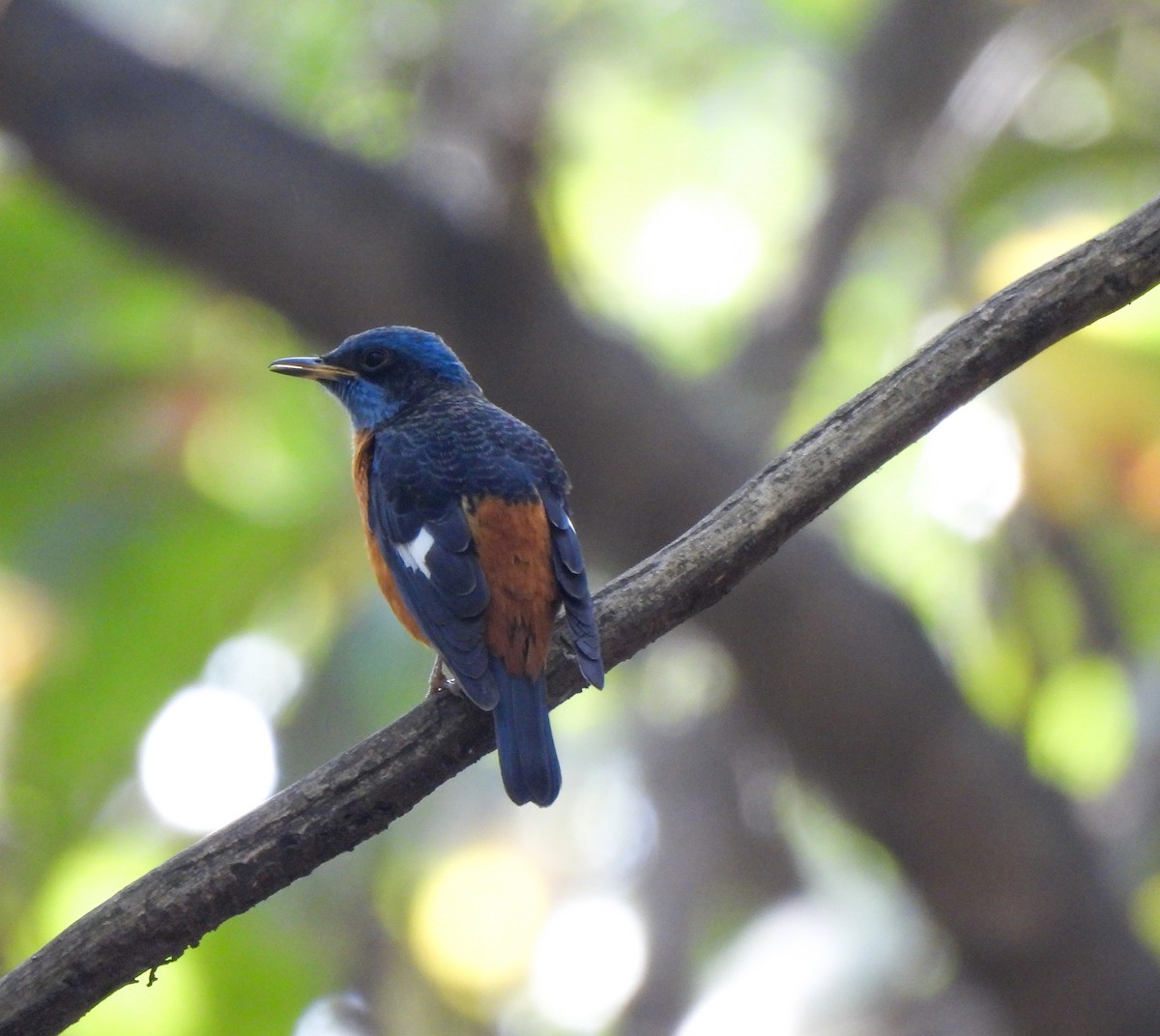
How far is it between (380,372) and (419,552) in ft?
4.46

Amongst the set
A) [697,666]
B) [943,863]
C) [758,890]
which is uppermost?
[943,863]

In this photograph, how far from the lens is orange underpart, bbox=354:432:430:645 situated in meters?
4.13

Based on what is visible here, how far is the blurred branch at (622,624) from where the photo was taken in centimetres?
→ 305

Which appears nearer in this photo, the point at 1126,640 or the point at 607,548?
the point at 607,548

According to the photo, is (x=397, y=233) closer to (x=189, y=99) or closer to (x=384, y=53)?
(x=189, y=99)

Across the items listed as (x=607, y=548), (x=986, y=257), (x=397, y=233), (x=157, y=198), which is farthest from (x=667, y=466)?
(x=157, y=198)

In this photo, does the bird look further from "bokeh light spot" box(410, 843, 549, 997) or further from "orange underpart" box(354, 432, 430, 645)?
"bokeh light spot" box(410, 843, 549, 997)

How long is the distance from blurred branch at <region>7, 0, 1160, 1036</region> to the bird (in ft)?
6.45

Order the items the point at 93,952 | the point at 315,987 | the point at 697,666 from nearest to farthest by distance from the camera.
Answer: the point at 93,952 → the point at 315,987 → the point at 697,666

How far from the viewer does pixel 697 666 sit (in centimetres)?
888

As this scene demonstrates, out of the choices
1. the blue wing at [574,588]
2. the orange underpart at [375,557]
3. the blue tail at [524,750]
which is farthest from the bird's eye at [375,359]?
the blue tail at [524,750]

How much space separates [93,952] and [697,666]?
6.09m

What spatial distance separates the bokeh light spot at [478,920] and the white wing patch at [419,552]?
3906 millimetres

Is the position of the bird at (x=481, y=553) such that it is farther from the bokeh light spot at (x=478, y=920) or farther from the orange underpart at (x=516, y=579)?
the bokeh light spot at (x=478, y=920)
